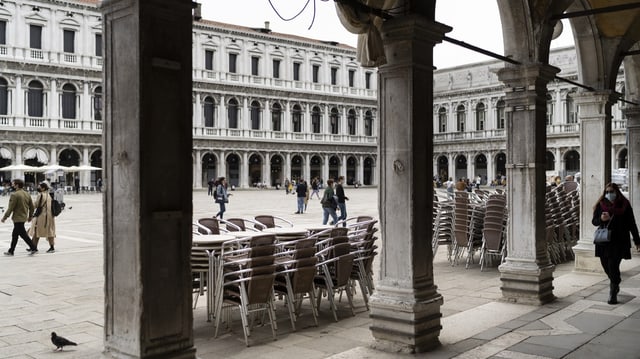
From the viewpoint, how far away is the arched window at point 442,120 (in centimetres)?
5334

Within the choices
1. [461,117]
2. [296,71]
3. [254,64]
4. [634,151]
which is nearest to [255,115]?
[254,64]

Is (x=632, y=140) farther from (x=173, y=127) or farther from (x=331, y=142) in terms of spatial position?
(x=331, y=142)

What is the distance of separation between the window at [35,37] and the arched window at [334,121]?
2372 centimetres

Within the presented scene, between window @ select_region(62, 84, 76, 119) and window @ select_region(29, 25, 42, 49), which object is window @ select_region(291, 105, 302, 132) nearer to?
window @ select_region(62, 84, 76, 119)

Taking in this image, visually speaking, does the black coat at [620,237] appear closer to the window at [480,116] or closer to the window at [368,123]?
the window at [480,116]

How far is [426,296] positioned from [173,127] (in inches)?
101

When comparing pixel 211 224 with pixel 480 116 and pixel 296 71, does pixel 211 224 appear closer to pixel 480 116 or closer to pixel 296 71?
pixel 296 71

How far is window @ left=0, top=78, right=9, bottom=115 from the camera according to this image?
3566 cm

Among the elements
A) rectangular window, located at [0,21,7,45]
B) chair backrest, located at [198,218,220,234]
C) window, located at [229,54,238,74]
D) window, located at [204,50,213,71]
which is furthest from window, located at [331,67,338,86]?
chair backrest, located at [198,218,220,234]

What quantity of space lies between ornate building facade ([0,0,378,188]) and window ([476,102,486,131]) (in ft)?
30.9

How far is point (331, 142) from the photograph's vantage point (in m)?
51.3

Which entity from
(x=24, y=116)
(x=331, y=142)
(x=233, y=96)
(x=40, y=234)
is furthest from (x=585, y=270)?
(x=331, y=142)

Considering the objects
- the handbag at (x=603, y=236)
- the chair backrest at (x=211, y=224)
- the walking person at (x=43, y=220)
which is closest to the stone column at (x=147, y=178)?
the chair backrest at (x=211, y=224)

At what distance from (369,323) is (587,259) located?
13.8ft
